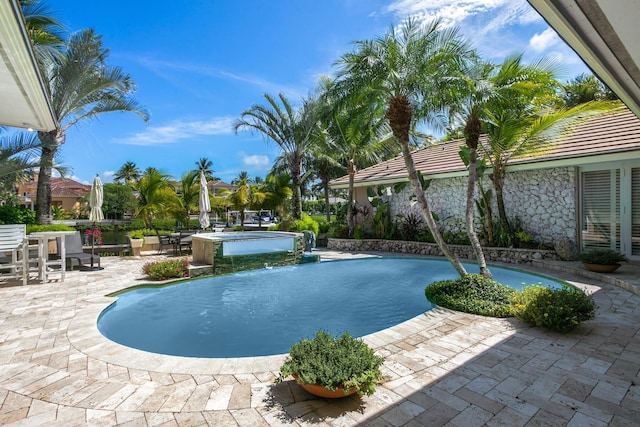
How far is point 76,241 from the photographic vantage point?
1141 cm

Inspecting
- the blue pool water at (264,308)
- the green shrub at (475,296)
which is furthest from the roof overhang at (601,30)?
the blue pool water at (264,308)

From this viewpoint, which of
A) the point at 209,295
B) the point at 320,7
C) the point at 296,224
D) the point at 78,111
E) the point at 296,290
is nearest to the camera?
the point at 209,295

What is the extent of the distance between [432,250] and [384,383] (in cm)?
1162

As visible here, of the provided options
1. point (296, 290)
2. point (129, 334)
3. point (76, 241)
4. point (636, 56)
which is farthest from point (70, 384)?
point (76, 241)

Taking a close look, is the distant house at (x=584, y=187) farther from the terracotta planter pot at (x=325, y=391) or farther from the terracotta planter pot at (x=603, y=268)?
the terracotta planter pot at (x=325, y=391)

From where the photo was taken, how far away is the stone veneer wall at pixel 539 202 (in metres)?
11.8

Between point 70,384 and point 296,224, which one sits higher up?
point 296,224

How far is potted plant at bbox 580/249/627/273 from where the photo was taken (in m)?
8.99

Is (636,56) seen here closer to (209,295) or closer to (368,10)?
(368,10)

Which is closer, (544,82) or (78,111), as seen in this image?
(544,82)

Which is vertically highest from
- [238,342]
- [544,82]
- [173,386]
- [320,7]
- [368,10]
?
[320,7]

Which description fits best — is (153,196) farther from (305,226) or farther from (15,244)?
(15,244)

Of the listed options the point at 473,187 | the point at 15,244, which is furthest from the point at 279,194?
the point at 473,187

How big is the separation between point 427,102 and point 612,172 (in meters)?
6.91
